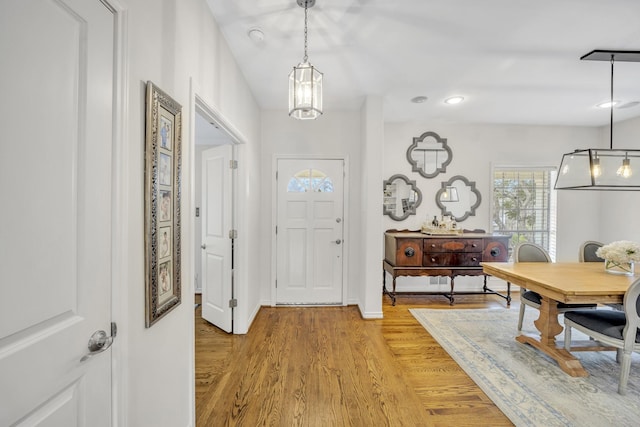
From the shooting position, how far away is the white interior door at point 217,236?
9.97 ft

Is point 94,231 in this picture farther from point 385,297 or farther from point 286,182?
point 385,297

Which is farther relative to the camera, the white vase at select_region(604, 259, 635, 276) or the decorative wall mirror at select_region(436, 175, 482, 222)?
the decorative wall mirror at select_region(436, 175, 482, 222)

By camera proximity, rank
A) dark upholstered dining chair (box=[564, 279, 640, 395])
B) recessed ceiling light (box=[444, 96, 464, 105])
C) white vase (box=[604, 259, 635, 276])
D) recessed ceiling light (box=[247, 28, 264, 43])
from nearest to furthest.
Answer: dark upholstered dining chair (box=[564, 279, 640, 395])
recessed ceiling light (box=[247, 28, 264, 43])
white vase (box=[604, 259, 635, 276])
recessed ceiling light (box=[444, 96, 464, 105])

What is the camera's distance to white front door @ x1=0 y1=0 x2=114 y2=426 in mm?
667

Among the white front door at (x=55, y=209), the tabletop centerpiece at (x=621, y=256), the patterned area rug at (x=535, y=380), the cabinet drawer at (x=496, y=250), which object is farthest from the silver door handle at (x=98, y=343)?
the cabinet drawer at (x=496, y=250)

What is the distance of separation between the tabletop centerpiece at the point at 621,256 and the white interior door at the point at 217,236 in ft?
11.5

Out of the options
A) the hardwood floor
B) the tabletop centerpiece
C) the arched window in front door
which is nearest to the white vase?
the tabletop centerpiece

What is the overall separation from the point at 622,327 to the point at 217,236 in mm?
3514

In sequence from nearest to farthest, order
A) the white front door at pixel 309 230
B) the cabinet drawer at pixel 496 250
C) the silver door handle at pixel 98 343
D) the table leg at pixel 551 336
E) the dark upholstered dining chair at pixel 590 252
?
1. the silver door handle at pixel 98 343
2. the table leg at pixel 551 336
3. the dark upholstered dining chair at pixel 590 252
4. the white front door at pixel 309 230
5. the cabinet drawer at pixel 496 250

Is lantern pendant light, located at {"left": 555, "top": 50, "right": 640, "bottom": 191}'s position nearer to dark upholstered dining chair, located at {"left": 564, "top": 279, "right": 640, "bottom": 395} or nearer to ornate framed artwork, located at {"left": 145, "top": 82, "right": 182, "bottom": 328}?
dark upholstered dining chair, located at {"left": 564, "top": 279, "right": 640, "bottom": 395}

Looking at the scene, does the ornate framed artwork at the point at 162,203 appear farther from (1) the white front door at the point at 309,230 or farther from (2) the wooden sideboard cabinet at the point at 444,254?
(2) the wooden sideboard cabinet at the point at 444,254

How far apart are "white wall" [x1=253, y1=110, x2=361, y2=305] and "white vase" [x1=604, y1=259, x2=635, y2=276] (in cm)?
245

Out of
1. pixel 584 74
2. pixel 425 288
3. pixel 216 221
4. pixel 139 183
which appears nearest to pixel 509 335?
pixel 425 288

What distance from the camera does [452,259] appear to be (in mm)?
3953
